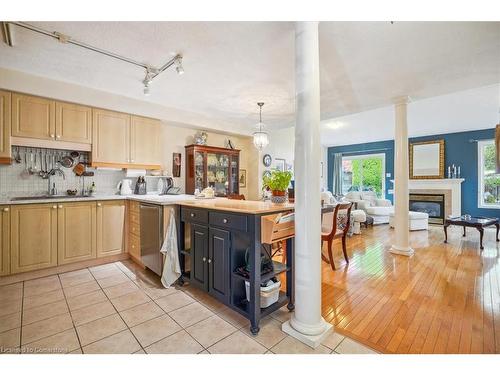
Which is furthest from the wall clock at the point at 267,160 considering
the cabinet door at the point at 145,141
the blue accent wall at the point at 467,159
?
the blue accent wall at the point at 467,159

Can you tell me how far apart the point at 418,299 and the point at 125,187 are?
13.0 feet

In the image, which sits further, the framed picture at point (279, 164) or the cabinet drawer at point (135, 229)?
the framed picture at point (279, 164)

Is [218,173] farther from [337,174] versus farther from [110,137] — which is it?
[337,174]

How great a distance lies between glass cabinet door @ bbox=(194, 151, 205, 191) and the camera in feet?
14.1

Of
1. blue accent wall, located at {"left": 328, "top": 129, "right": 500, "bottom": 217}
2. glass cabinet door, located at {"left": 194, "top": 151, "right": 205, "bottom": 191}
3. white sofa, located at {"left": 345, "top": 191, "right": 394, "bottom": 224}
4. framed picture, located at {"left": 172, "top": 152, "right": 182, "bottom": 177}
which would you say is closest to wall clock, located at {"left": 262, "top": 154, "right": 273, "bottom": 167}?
glass cabinet door, located at {"left": 194, "top": 151, "right": 205, "bottom": 191}

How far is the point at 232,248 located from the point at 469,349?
172 cm

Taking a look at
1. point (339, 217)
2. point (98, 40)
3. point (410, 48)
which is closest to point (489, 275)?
point (339, 217)

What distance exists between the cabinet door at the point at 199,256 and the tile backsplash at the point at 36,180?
224cm

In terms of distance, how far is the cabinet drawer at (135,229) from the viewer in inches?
120

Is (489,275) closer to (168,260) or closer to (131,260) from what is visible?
(168,260)

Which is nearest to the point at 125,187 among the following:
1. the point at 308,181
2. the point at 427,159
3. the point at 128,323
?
the point at 128,323

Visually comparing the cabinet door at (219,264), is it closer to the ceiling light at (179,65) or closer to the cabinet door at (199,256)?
the cabinet door at (199,256)

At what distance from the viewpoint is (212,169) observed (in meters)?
4.62

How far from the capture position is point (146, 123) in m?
3.68
